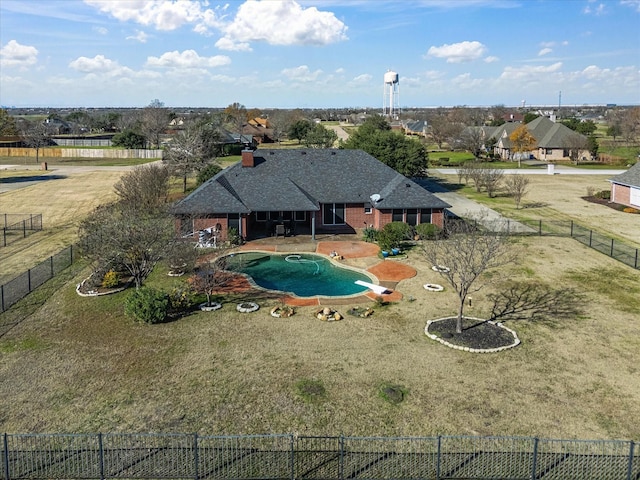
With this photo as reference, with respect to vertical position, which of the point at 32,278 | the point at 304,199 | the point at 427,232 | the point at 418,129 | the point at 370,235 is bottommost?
the point at 32,278

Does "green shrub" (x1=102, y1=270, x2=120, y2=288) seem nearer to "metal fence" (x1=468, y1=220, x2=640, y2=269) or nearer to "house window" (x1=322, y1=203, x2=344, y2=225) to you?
"house window" (x1=322, y1=203, x2=344, y2=225)

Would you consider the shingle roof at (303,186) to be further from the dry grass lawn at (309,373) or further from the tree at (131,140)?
the tree at (131,140)

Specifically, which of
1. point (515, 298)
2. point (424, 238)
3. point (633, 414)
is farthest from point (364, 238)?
point (633, 414)

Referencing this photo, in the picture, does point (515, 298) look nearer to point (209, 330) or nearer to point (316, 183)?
point (209, 330)

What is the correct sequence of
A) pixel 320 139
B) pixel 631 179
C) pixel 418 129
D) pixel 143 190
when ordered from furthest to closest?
1. pixel 418 129
2. pixel 320 139
3. pixel 631 179
4. pixel 143 190

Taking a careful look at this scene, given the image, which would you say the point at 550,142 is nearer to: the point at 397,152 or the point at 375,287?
A: the point at 397,152

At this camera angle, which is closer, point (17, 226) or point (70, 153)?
point (17, 226)

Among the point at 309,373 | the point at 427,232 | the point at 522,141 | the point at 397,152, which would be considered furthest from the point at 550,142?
the point at 309,373
